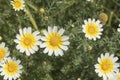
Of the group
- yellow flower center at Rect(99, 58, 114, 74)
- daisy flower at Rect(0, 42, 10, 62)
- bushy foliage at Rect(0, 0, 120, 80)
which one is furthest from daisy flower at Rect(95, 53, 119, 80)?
daisy flower at Rect(0, 42, 10, 62)

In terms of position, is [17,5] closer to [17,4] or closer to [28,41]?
[17,4]

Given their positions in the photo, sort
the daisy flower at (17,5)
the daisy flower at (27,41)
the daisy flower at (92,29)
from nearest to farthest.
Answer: the daisy flower at (27,41) → the daisy flower at (92,29) → the daisy flower at (17,5)

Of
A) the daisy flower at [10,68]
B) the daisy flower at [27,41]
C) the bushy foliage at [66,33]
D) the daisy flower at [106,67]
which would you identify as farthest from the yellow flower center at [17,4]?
the daisy flower at [106,67]

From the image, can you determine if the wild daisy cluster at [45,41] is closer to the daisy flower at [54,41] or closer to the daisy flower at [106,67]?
the daisy flower at [54,41]

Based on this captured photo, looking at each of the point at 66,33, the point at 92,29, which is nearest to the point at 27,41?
the point at 66,33

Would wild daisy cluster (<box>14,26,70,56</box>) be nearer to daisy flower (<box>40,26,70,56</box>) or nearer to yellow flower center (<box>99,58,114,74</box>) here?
daisy flower (<box>40,26,70,56</box>)

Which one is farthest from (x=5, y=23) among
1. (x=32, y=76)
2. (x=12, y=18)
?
(x=32, y=76)
